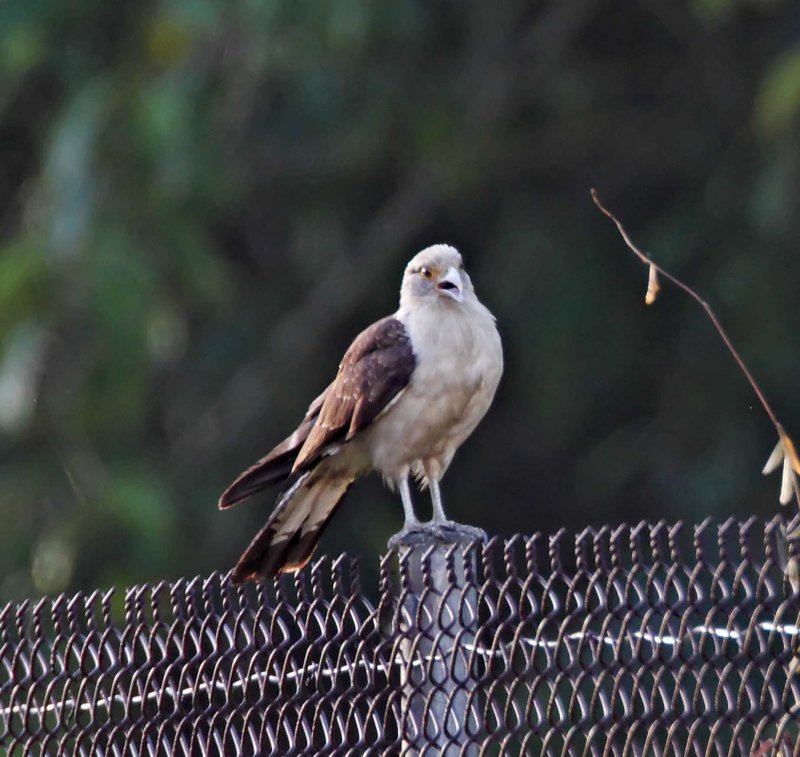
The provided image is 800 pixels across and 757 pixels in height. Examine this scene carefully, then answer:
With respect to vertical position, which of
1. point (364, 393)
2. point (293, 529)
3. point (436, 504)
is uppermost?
point (364, 393)

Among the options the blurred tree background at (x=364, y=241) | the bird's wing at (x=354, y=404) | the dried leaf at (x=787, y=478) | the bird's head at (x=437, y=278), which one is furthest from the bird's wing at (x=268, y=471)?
the blurred tree background at (x=364, y=241)

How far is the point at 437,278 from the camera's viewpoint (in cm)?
624

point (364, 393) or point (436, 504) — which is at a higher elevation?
point (364, 393)

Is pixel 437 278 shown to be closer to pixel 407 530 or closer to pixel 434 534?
pixel 407 530

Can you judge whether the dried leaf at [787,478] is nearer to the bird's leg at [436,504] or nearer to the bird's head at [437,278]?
the bird's leg at [436,504]

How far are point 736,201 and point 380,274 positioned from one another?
2557 millimetres

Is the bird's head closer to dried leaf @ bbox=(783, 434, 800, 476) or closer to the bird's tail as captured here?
the bird's tail

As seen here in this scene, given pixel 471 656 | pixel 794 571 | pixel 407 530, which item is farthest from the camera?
pixel 407 530

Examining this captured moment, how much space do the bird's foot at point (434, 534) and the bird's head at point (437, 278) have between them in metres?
0.80

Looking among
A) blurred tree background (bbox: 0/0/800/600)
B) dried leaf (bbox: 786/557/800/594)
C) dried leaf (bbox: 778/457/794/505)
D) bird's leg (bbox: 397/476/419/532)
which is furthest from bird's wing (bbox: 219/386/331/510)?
blurred tree background (bbox: 0/0/800/600)

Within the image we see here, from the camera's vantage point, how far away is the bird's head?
6.15 metres

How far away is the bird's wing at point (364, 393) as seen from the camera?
600 cm

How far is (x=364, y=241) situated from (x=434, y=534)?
8.40 m

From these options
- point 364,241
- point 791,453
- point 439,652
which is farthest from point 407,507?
point 364,241
